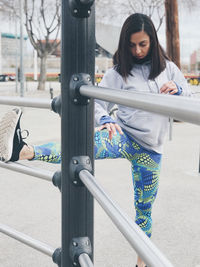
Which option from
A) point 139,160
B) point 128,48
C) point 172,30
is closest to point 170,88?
point 128,48

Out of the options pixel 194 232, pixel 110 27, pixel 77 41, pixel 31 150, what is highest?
pixel 110 27

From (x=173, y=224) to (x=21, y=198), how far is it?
4.78ft

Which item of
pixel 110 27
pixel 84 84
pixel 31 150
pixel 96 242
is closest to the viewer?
pixel 84 84

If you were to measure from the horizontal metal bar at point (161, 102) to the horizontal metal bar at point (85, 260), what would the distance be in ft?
1.69

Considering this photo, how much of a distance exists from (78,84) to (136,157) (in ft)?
3.53

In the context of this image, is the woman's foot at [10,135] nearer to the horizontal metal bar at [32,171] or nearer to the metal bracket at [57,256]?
the horizontal metal bar at [32,171]

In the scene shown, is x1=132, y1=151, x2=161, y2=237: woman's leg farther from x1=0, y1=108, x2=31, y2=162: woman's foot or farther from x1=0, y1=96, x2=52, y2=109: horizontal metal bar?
x1=0, y1=96, x2=52, y2=109: horizontal metal bar

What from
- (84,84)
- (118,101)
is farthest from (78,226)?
(118,101)

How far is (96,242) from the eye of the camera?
2.79 metres

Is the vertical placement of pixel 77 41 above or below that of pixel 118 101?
above

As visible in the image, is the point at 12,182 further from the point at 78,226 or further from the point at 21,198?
the point at 78,226

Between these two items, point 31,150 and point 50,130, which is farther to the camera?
point 50,130

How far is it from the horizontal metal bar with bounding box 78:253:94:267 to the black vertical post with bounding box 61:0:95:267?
70mm

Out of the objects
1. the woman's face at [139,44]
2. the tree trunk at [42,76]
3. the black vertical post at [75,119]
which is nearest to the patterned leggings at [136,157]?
the woman's face at [139,44]
